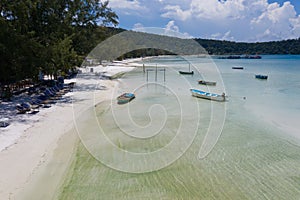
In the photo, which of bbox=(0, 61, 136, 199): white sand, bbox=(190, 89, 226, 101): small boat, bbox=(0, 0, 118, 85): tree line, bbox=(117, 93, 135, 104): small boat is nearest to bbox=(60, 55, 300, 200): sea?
bbox=(0, 61, 136, 199): white sand

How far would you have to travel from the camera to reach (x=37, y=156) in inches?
325

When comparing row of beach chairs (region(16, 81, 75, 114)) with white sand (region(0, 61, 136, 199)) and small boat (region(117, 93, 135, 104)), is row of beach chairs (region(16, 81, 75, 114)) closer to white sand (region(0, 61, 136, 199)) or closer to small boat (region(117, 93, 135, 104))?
white sand (region(0, 61, 136, 199))

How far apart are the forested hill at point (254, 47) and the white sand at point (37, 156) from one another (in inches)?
5467

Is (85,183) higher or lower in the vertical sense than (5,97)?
lower

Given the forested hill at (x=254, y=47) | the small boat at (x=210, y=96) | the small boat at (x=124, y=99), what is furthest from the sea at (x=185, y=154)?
the forested hill at (x=254, y=47)

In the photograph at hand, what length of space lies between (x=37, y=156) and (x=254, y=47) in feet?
568

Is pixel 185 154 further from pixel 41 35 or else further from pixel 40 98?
pixel 41 35

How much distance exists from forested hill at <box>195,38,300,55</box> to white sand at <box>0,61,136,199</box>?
138850 millimetres

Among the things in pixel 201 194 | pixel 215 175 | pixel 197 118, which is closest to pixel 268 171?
pixel 215 175

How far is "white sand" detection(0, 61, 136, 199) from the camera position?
657 centimetres

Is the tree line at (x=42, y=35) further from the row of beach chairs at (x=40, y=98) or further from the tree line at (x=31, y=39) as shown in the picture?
the row of beach chairs at (x=40, y=98)

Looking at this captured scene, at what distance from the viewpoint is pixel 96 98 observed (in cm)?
1878

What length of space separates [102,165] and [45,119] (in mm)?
5164

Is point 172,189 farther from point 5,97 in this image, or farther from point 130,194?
point 5,97
